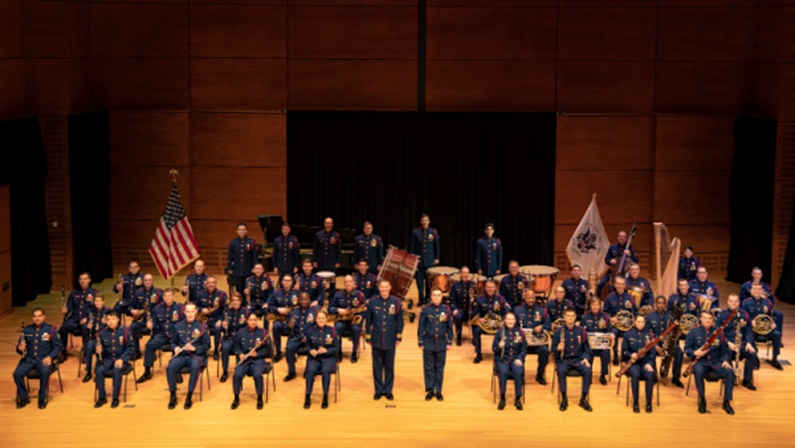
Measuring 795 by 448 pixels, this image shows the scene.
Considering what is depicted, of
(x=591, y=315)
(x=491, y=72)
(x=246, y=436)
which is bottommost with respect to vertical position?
(x=246, y=436)

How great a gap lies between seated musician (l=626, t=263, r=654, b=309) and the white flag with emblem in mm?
3266

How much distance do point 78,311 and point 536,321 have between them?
681 cm

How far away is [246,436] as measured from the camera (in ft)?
45.8

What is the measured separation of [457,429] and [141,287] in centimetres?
612

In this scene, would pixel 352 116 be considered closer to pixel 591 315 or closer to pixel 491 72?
pixel 491 72

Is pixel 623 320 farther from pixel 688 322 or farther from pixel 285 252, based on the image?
pixel 285 252

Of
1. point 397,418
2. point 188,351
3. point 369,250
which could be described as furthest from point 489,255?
point 188,351

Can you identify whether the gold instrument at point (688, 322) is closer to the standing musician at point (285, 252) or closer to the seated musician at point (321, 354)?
the seated musician at point (321, 354)

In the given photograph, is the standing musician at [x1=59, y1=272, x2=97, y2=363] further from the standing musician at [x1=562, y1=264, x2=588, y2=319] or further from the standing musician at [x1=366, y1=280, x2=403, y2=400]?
the standing musician at [x1=562, y1=264, x2=588, y2=319]

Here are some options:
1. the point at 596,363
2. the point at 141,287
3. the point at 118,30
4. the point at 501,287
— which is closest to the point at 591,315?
the point at 596,363

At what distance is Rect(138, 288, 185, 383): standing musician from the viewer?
52.9ft

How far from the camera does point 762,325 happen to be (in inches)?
656

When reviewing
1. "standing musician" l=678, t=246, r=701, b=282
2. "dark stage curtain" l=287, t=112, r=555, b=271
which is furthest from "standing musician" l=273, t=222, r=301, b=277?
"standing musician" l=678, t=246, r=701, b=282

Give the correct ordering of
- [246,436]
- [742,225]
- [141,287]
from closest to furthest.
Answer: [246,436] < [141,287] < [742,225]
